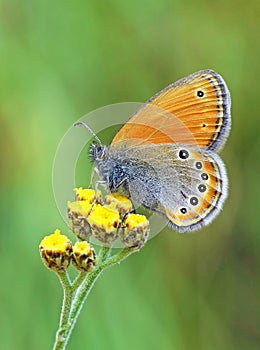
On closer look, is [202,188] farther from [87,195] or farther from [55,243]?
[55,243]

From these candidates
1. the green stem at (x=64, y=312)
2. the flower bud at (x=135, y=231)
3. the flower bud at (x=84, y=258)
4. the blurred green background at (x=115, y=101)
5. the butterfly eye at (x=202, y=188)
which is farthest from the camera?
the blurred green background at (x=115, y=101)

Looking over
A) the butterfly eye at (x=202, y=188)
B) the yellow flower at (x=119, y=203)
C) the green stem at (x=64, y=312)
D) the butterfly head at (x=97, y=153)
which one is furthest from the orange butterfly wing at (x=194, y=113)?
the green stem at (x=64, y=312)

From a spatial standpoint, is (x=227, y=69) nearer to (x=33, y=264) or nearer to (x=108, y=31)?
(x=108, y=31)

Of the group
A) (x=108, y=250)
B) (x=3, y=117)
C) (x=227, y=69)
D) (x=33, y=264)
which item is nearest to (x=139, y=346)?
(x=33, y=264)

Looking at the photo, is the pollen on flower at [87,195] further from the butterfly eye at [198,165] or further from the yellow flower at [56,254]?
the butterfly eye at [198,165]

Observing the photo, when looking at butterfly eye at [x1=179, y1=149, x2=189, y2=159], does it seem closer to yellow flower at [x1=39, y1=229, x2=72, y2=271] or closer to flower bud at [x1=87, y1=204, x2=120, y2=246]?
flower bud at [x1=87, y1=204, x2=120, y2=246]

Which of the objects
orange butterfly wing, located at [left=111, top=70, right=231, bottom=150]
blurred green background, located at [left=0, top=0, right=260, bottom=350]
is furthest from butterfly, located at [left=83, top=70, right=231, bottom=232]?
blurred green background, located at [left=0, top=0, right=260, bottom=350]
